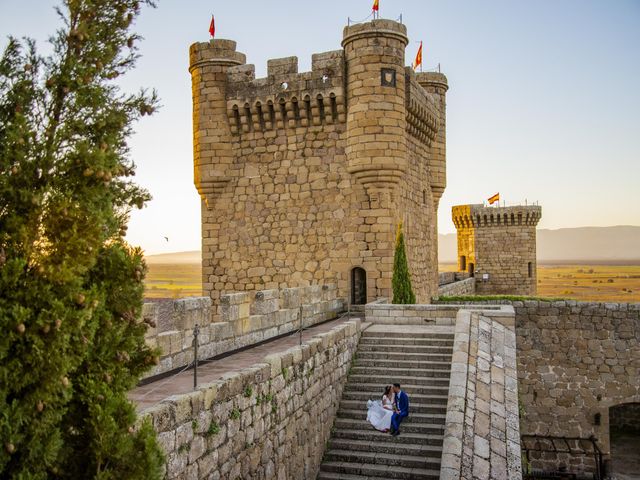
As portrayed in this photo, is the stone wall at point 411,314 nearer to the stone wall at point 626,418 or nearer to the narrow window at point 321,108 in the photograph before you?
the narrow window at point 321,108

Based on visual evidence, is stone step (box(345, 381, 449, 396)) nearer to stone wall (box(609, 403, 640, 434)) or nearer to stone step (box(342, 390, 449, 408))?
stone step (box(342, 390, 449, 408))

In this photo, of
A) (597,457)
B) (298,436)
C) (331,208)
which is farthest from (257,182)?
(597,457)

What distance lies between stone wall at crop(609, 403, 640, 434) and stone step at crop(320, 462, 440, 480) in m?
17.8

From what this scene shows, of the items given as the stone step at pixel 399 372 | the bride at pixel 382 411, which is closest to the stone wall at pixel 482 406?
the stone step at pixel 399 372

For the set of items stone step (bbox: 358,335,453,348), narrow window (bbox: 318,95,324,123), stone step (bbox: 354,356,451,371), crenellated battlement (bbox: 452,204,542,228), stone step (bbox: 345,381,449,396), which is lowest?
stone step (bbox: 345,381,449,396)

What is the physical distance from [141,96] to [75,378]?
7.85 ft

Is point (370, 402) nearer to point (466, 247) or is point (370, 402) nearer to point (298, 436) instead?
point (298, 436)

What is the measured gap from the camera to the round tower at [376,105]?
1734 cm

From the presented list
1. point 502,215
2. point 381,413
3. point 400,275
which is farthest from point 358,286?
point 502,215

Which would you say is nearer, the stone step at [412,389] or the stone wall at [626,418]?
the stone step at [412,389]

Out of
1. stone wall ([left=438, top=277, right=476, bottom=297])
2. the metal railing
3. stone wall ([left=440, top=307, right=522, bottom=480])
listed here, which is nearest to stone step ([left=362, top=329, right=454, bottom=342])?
stone wall ([left=440, top=307, right=522, bottom=480])

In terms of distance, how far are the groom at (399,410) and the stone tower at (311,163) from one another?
6007 mm

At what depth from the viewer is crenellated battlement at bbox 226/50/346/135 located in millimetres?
17859

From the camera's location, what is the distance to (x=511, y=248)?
42.7 meters
